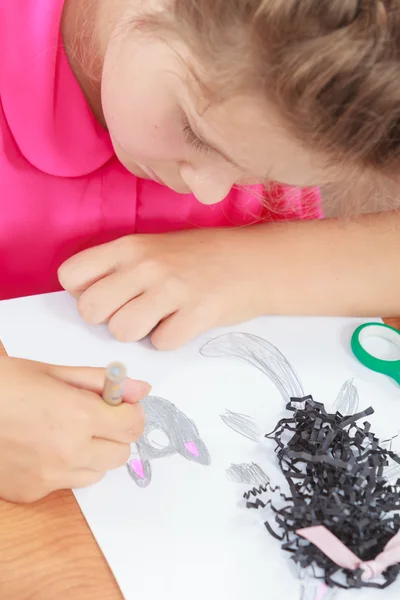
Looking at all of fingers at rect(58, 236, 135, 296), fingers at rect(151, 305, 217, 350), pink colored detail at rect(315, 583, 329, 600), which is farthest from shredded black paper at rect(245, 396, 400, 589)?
fingers at rect(58, 236, 135, 296)

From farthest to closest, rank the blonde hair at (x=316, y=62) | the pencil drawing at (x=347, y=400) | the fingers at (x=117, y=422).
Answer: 1. the pencil drawing at (x=347, y=400)
2. the fingers at (x=117, y=422)
3. the blonde hair at (x=316, y=62)

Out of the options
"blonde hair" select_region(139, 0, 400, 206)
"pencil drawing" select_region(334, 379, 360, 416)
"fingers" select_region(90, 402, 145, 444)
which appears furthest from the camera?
"pencil drawing" select_region(334, 379, 360, 416)

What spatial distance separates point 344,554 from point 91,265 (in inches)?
13.1

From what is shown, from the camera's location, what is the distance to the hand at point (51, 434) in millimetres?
456

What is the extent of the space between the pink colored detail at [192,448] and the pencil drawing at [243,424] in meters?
0.04

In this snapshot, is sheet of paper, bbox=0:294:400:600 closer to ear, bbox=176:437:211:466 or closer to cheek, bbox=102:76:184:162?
ear, bbox=176:437:211:466

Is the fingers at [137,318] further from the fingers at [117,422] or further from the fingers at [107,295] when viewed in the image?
the fingers at [117,422]

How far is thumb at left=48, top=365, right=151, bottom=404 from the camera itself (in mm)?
489

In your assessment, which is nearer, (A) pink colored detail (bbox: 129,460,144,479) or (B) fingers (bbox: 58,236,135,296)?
(A) pink colored detail (bbox: 129,460,144,479)

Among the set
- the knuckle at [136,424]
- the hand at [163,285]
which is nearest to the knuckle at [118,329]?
the hand at [163,285]

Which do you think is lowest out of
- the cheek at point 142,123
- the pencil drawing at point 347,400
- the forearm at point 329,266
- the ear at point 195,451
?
the pencil drawing at point 347,400

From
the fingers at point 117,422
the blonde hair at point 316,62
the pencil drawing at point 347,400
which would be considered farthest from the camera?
the pencil drawing at point 347,400

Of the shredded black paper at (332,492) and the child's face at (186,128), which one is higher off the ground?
Answer: the child's face at (186,128)

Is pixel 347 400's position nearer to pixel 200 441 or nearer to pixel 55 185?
pixel 200 441
